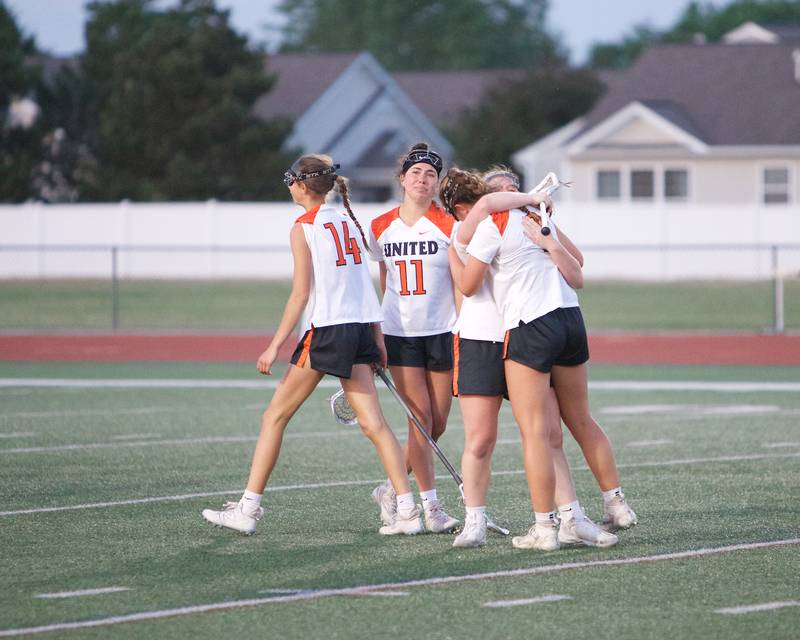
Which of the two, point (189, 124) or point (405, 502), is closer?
point (405, 502)

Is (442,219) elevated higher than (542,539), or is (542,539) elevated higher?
(442,219)

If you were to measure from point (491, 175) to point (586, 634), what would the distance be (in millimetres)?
2643

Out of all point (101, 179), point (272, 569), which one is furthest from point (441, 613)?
point (101, 179)

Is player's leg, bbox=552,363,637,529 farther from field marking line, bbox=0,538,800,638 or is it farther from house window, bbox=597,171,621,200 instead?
house window, bbox=597,171,621,200

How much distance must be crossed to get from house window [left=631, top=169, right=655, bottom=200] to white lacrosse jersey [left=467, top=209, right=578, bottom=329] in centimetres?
3441

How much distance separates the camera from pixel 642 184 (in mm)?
40906

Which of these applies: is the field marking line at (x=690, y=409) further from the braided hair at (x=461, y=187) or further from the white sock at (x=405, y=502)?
the braided hair at (x=461, y=187)

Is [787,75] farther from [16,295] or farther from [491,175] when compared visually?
[491,175]

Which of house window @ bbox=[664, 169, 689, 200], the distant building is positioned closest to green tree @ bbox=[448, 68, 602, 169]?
the distant building

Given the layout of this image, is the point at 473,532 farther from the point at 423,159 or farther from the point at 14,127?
the point at 14,127

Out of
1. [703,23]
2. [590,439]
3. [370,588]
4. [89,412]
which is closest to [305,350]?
[590,439]

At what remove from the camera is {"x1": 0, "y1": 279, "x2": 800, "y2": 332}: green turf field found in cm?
2309

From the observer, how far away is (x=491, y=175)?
741 cm

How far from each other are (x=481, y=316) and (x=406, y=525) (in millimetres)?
1228
